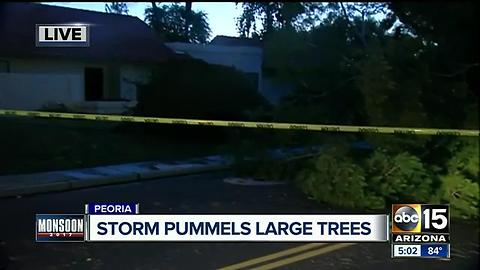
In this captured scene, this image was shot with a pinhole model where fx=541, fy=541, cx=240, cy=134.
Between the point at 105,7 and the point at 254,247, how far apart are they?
1.61 meters

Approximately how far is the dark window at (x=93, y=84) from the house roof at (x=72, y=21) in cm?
8

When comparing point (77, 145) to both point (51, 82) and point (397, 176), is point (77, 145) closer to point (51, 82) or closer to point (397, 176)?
point (51, 82)

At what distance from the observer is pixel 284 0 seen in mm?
3041

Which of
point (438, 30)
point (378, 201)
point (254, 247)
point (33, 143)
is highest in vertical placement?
point (438, 30)

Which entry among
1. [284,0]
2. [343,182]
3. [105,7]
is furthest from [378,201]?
[105,7]

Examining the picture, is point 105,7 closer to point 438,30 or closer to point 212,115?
point 212,115

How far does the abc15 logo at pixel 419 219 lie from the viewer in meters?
3.18

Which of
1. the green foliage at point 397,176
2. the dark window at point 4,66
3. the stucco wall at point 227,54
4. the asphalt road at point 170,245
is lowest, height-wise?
the asphalt road at point 170,245

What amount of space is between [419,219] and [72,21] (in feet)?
7.51

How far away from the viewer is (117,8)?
299cm

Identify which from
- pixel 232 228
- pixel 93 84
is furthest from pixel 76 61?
pixel 232 228

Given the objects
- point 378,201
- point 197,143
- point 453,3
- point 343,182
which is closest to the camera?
point 453,3

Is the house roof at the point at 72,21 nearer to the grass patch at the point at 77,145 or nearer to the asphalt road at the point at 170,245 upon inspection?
the grass patch at the point at 77,145

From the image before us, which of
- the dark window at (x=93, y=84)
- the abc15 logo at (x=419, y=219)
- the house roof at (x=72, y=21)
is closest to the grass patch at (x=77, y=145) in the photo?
the dark window at (x=93, y=84)
